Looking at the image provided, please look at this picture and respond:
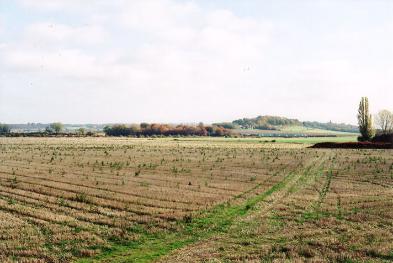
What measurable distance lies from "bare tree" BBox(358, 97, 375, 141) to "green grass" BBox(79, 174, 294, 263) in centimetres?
8256

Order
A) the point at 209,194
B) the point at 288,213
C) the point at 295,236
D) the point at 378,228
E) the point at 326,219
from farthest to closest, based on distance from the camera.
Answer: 1. the point at 209,194
2. the point at 288,213
3. the point at 326,219
4. the point at 378,228
5. the point at 295,236

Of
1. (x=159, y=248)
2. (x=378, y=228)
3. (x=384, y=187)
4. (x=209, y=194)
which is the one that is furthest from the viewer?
(x=384, y=187)

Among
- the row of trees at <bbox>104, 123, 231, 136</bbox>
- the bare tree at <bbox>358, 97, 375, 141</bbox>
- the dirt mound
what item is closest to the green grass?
the dirt mound

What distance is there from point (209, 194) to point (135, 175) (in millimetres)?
11686

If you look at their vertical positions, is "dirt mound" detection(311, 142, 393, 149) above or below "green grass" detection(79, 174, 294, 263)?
above

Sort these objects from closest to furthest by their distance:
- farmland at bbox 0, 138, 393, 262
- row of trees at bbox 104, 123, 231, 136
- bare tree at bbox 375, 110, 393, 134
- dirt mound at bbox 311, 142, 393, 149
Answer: farmland at bbox 0, 138, 393, 262, dirt mound at bbox 311, 142, 393, 149, bare tree at bbox 375, 110, 393, 134, row of trees at bbox 104, 123, 231, 136

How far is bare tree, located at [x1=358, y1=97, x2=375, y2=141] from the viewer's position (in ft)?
315

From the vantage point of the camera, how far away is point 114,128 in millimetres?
190625

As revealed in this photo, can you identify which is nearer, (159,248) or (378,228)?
(159,248)

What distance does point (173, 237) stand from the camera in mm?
16734

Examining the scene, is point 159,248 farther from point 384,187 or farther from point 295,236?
point 384,187

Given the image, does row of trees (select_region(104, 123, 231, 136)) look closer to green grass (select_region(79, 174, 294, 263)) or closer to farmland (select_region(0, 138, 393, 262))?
farmland (select_region(0, 138, 393, 262))

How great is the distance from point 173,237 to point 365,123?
91246 mm

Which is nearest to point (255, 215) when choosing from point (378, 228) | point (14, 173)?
point (378, 228)
